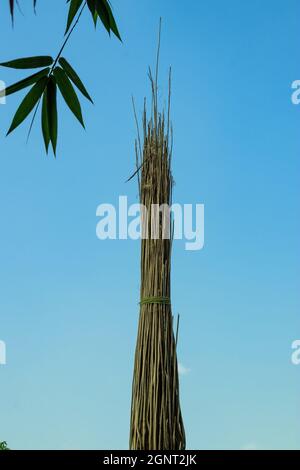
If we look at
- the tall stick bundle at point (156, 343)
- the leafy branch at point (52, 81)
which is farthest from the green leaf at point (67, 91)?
the tall stick bundle at point (156, 343)

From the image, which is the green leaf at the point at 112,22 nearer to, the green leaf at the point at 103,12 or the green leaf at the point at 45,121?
the green leaf at the point at 103,12

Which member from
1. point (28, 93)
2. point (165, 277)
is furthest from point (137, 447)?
point (28, 93)

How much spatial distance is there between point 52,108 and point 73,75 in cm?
7

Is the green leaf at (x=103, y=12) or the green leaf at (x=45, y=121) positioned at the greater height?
the green leaf at (x=103, y=12)

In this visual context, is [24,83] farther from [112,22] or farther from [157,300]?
[157,300]

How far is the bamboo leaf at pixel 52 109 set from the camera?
40.7 inches

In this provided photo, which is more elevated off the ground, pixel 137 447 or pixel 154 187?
pixel 154 187

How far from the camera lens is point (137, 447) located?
52.1 inches

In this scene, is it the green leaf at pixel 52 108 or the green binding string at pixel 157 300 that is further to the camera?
the green binding string at pixel 157 300

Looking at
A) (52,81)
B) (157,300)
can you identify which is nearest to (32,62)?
(52,81)

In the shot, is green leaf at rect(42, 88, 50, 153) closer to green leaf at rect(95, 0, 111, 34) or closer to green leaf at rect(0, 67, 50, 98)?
green leaf at rect(0, 67, 50, 98)
